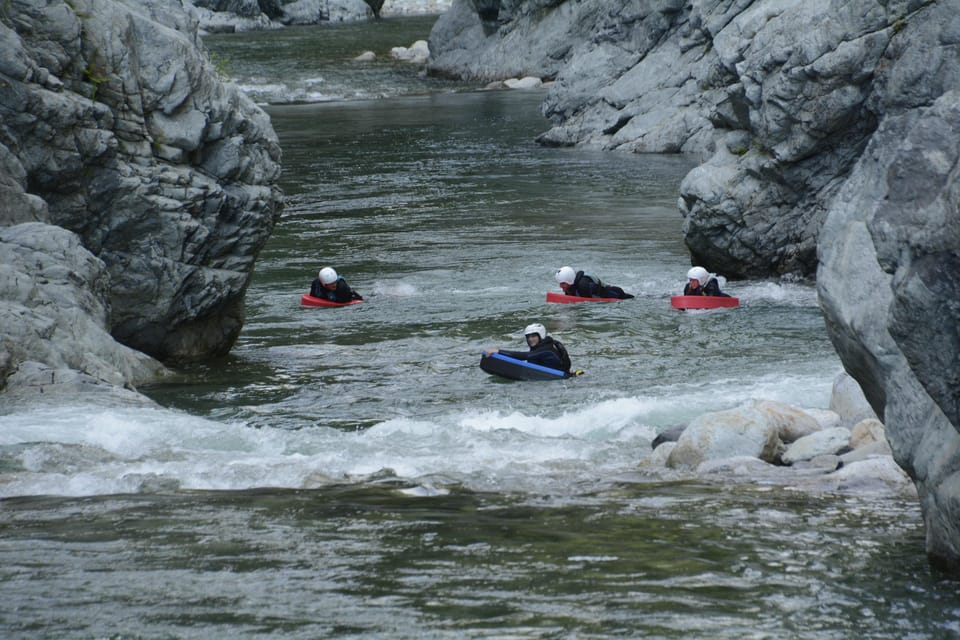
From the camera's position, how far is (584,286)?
72.4 ft

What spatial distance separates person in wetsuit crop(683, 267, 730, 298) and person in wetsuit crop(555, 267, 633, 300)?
145 centimetres

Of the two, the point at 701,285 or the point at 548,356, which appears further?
the point at 701,285

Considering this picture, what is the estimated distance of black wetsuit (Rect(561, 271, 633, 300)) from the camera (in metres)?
22.0

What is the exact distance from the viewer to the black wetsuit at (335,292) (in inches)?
894

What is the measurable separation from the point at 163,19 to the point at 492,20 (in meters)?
46.4

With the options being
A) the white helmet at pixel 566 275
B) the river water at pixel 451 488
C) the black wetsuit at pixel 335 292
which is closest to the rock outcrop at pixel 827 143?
the river water at pixel 451 488

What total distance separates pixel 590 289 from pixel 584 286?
5.0 inches

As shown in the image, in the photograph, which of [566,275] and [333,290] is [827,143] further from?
[333,290]

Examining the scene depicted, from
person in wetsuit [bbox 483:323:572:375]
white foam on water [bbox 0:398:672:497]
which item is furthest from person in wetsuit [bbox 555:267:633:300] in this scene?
white foam on water [bbox 0:398:672:497]

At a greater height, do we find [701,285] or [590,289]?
[701,285]

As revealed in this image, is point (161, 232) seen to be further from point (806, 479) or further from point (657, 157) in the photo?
point (657, 157)

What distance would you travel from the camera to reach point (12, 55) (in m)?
15.3

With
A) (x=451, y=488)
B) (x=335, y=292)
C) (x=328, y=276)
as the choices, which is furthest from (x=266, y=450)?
(x=335, y=292)

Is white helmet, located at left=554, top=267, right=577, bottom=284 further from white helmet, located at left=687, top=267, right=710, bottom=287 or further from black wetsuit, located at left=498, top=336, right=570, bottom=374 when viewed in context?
black wetsuit, located at left=498, top=336, right=570, bottom=374
